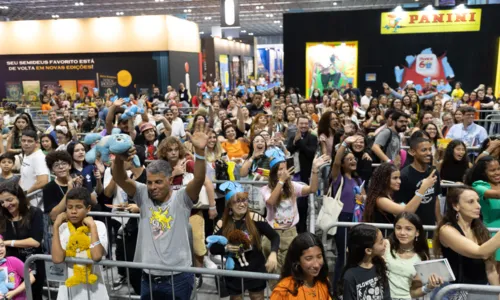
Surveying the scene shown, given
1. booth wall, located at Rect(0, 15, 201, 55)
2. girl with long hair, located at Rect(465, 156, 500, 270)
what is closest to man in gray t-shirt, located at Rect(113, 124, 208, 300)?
girl with long hair, located at Rect(465, 156, 500, 270)

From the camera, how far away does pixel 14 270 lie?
3.87m

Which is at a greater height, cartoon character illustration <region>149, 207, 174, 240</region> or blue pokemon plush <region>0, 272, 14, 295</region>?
cartoon character illustration <region>149, 207, 174, 240</region>

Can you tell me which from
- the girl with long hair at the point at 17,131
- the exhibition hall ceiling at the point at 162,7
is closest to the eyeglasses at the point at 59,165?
the girl with long hair at the point at 17,131

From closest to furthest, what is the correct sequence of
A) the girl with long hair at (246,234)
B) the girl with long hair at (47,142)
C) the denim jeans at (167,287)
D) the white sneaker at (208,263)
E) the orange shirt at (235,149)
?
1. the denim jeans at (167,287)
2. the girl with long hair at (246,234)
3. the white sneaker at (208,263)
4. the girl with long hair at (47,142)
5. the orange shirt at (235,149)

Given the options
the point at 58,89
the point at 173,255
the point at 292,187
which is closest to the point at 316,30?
the point at 58,89

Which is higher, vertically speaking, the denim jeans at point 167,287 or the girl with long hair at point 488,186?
the girl with long hair at point 488,186

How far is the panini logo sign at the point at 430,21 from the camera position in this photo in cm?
1792

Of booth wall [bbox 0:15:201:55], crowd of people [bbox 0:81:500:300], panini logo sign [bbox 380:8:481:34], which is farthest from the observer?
booth wall [bbox 0:15:201:55]

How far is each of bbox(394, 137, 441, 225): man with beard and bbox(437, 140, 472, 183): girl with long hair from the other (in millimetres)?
1241

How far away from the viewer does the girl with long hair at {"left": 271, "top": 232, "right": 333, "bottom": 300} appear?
9.45 ft

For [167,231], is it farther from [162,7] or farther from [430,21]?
[162,7]

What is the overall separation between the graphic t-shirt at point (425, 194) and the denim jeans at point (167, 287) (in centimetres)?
243

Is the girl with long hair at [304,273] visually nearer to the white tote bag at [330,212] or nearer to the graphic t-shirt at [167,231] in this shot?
the graphic t-shirt at [167,231]

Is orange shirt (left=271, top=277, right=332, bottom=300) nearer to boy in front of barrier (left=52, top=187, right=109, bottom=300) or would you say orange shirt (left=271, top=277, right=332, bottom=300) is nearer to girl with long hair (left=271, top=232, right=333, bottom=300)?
girl with long hair (left=271, top=232, right=333, bottom=300)
